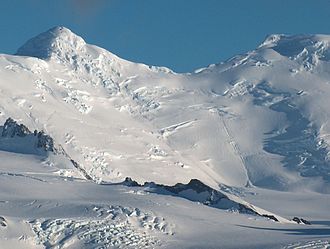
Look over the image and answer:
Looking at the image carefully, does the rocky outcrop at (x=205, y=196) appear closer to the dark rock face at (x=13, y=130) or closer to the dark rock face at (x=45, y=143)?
the dark rock face at (x=45, y=143)

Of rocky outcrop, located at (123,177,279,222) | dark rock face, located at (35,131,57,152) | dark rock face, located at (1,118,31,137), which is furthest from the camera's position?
dark rock face, located at (1,118,31,137)

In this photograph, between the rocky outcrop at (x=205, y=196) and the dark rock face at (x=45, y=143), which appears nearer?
the rocky outcrop at (x=205, y=196)

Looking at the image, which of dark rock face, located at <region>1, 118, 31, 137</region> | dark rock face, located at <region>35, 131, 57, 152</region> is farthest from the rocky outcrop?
dark rock face, located at <region>1, 118, 31, 137</region>

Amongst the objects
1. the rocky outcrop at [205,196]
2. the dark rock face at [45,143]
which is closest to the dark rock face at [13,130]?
the dark rock face at [45,143]

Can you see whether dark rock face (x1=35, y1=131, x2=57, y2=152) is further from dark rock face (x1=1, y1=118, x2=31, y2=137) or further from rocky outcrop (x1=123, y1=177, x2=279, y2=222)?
rocky outcrop (x1=123, y1=177, x2=279, y2=222)

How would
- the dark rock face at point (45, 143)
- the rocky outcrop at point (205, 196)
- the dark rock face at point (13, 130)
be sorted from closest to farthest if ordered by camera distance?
the rocky outcrop at point (205, 196) < the dark rock face at point (45, 143) < the dark rock face at point (13, 130)

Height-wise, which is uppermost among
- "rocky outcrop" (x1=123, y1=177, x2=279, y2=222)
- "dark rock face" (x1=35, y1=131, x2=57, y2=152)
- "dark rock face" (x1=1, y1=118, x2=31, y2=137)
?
"dark rock face" (x1=1, y1=118, x2=31, y2=137)

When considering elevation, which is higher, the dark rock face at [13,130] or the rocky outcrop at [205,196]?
the dark rock face at [13,130]

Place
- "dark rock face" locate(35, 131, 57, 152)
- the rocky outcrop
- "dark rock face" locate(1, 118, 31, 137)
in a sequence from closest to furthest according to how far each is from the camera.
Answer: the rocky outcrop, "dark rock face" locate(35, 131, 57, 152), "dark rock face" locate(1, 118, 31, 137)

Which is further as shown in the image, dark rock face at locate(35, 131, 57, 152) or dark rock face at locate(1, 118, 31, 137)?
dark rock face at locate(1, 118, 31, 137)

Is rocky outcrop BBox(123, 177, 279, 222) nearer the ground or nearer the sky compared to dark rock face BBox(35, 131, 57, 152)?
nearer the ground

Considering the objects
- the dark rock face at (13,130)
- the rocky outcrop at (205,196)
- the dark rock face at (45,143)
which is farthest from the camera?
the dark rock face at (13,130)

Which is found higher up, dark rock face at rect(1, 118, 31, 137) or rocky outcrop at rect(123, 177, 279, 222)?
dark rock face at rect(1, 118, 31, 137)

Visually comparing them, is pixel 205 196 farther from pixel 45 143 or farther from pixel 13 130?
pixel 13 130
